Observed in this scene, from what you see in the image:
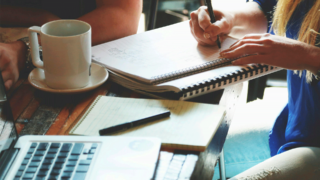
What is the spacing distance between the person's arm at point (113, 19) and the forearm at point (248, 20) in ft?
1.07

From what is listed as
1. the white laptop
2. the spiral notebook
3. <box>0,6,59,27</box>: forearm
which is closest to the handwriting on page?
the spiral notebook

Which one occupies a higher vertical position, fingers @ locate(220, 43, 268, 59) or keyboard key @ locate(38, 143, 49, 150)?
fingers @ locate(220, 43, 268, 59)

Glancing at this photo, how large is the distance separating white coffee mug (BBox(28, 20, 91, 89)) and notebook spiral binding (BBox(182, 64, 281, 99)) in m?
0.22

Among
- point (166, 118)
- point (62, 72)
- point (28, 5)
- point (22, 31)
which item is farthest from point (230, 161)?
point (28, 5)

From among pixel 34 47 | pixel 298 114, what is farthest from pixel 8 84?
pixel 298 114

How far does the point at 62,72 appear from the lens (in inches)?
24.4

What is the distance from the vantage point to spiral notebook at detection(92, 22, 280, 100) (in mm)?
637

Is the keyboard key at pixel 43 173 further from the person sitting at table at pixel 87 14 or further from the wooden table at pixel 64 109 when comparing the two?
the person sitting at table at pixel 87 14

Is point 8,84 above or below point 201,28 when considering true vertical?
below

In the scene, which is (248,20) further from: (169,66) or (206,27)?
(169,66)

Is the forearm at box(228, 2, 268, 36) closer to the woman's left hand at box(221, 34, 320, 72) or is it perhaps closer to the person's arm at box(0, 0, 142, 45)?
the woman's left hand at box(221, 34, 320, 72)

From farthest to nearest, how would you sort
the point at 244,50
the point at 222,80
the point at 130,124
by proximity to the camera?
the point at 244,50, the point at 222,80, the point at 130,124

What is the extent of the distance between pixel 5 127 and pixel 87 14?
2.01 ft

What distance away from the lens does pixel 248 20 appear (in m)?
1.01
